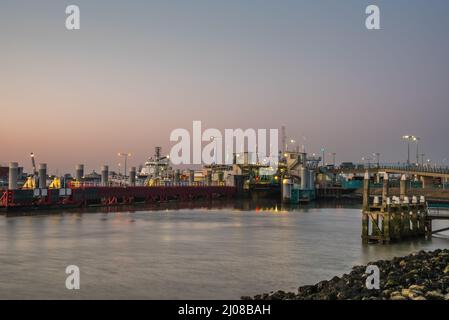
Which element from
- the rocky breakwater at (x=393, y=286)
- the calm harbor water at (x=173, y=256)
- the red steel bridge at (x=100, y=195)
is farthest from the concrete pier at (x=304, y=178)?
the rocky breakwater at (x=393, y=286)

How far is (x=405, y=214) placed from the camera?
37.2 meters

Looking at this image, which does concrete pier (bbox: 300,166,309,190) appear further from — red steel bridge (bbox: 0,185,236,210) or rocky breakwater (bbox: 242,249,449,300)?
rocky breakwater (bbox: 242,249,449,300)

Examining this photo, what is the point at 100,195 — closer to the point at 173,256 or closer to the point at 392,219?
the point at 173,256

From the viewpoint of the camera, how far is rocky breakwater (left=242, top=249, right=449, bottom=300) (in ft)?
56.8

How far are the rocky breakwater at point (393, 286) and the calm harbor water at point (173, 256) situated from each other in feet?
6.81

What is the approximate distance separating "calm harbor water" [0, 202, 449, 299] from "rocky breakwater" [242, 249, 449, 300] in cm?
208

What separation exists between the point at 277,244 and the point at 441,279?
56.6 ft

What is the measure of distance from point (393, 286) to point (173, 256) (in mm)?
14035

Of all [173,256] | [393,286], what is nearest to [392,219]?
[173,256]

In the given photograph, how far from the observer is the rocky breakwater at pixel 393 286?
1731cm
